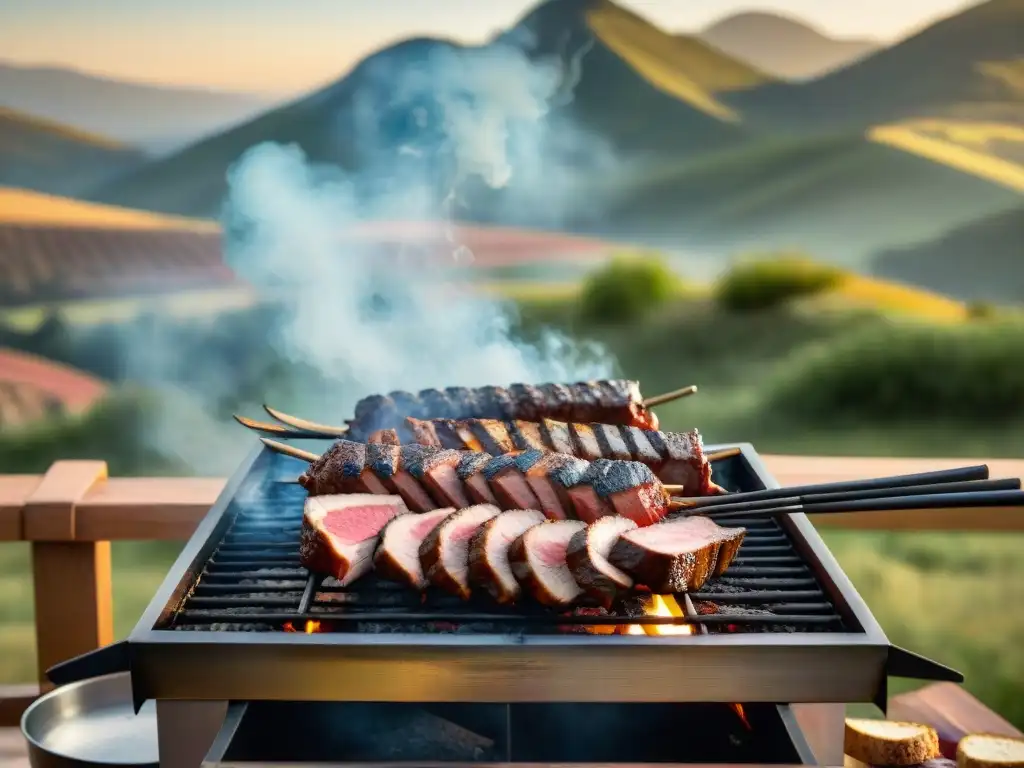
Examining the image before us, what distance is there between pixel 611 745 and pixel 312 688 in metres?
0.82

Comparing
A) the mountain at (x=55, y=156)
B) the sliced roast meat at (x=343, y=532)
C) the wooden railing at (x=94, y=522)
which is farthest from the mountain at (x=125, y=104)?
the sliced roast meat at (x=343, y=532)

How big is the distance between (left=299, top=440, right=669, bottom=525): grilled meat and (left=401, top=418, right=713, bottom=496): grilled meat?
0.23 metres

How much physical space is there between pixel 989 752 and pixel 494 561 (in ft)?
6.40

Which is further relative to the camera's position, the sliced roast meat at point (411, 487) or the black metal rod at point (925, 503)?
the sliced roast meat at point (411, 487)

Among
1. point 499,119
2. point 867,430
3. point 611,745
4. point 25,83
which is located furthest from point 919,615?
point 25,83

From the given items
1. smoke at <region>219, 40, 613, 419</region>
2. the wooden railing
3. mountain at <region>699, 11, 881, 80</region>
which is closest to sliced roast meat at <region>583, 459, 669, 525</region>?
the wooden railing

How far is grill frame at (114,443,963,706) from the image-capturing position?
214cm

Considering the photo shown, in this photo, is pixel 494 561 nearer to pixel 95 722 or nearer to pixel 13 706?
pixel 95 722

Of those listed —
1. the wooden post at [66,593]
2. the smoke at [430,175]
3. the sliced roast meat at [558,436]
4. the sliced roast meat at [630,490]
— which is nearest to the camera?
the sliced roast meat at [630,490]

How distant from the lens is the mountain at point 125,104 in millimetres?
8242

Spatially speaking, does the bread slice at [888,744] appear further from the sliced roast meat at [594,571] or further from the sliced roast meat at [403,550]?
the sliced roast meat at [403,550]

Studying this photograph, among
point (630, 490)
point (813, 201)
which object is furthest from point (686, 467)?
point (813, 201)

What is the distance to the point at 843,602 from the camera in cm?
234

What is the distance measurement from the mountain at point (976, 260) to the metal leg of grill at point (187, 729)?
7.59m
